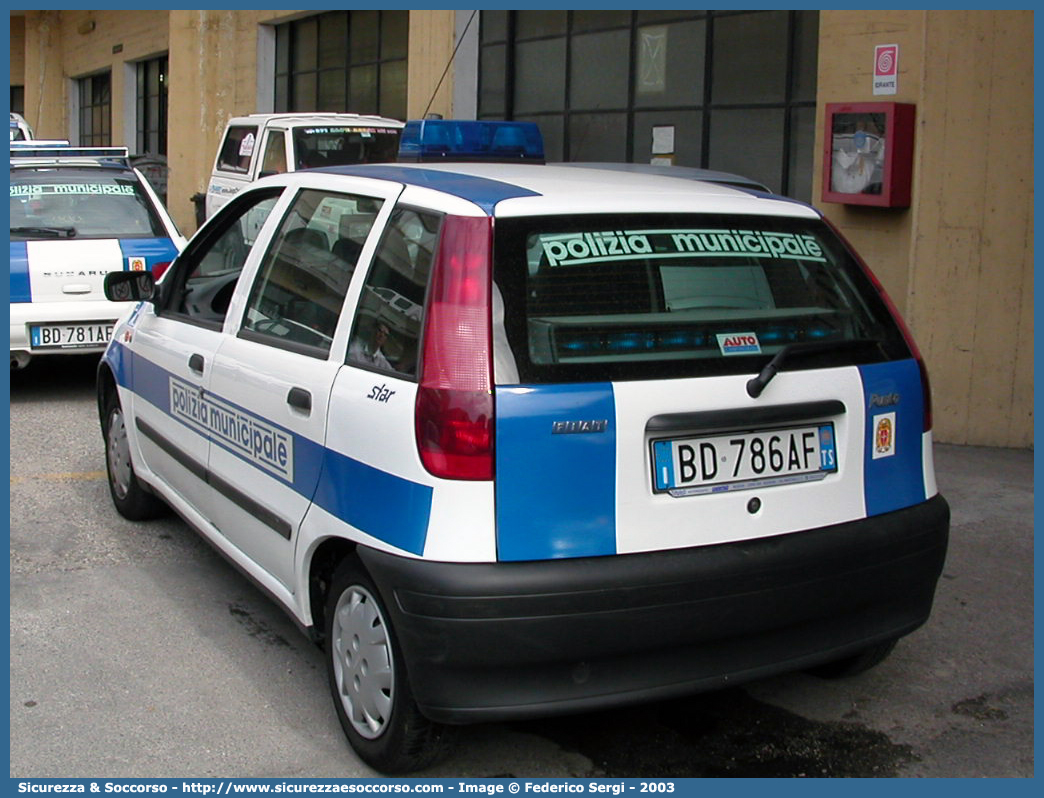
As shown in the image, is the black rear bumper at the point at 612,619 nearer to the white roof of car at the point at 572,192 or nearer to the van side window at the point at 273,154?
the white roof of car at the point at 572,192

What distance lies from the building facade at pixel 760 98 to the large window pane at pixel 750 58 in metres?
0.02

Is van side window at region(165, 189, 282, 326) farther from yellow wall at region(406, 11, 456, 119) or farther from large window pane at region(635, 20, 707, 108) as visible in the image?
yellow wall at region(406, 11, 456, 119)

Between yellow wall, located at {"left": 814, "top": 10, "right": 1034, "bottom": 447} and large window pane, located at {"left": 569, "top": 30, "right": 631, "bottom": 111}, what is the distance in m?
4.07

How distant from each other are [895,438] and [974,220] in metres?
4.51

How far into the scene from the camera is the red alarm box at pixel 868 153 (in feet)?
26.4

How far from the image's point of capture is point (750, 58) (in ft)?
34.3

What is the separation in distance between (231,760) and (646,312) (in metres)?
1.74

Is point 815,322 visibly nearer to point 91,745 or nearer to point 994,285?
point 91,745

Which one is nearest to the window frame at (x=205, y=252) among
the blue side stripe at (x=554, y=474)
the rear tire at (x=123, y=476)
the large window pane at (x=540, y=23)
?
the rear tire at (x=123, y=476)

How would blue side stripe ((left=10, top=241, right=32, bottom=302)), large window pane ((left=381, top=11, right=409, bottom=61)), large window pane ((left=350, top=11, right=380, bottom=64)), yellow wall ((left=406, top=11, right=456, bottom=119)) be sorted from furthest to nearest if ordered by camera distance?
large window pane ((left=350, top=11, right=380, bottom=64)) → large window pane ((left=381, top=11, right=409, bottom=61)) → yellow wall ((left=406, top=11, right=456, bottom=119)) → blue side stripe ((left=10, top=241, right=32, bottom=302))

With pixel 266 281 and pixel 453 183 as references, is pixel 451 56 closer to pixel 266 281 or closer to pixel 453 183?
pixel 266 281

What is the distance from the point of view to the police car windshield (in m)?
9.05

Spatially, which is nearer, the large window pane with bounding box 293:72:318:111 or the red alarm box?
the red alarm box

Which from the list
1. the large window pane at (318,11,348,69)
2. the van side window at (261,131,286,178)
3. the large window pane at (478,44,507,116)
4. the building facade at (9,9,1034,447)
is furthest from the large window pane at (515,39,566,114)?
the large window pane at (318,11,348,69)
